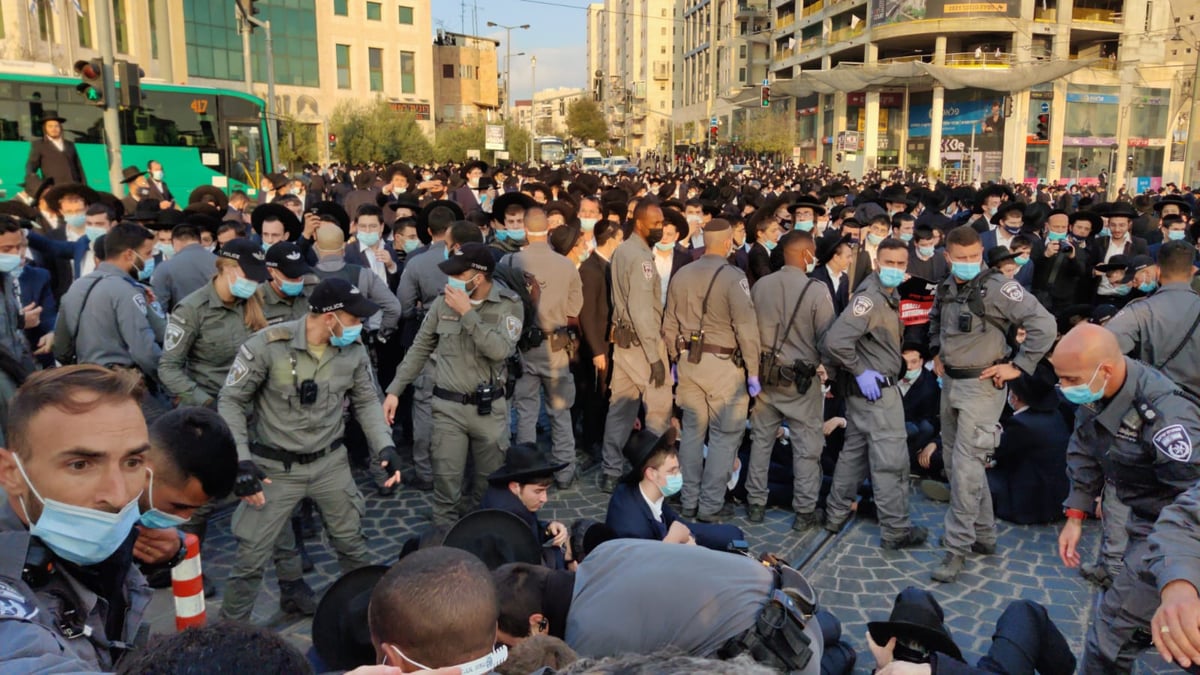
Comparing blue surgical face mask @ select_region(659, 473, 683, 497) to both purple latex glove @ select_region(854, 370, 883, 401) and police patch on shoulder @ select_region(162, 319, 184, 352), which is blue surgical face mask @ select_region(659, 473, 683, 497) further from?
police patch on shoulder @ select_region(162, 319, 184, 352)

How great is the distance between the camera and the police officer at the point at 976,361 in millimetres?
5441

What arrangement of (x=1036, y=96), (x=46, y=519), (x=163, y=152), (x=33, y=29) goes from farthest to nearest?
(x=1036, y=96), (x=33, y=29), (x=163, y=152), (x=46, y=519)

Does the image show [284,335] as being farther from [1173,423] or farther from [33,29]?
[33,29]

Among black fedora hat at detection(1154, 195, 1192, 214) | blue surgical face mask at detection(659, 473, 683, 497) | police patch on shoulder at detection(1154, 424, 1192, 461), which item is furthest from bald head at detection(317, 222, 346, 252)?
black fedora hat at detection(1154, 195, 1192, 214)

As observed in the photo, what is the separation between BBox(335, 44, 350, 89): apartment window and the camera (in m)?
52.9

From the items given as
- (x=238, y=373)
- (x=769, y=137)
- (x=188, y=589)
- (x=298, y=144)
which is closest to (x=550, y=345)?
(x=238, y=373)

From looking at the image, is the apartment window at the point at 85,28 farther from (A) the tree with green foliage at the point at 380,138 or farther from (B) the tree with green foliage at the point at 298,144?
(A) the tree with green foliage at the point at 380,138

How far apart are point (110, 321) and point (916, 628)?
205 inches

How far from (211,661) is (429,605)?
859 millimetres

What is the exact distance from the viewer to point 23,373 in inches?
163

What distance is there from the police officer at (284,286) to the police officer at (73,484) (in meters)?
3.13

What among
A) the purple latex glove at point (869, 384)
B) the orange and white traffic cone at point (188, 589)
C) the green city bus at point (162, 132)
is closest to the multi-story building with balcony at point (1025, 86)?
the green city bus at point (162, 132)

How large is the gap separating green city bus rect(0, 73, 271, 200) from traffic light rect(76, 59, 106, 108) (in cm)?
873

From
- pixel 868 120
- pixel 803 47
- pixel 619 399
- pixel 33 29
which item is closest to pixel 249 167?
pixel 33 29
